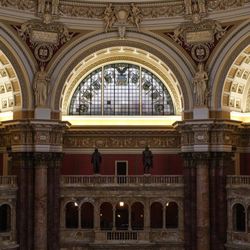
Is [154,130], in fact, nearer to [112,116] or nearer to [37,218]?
[112,116]

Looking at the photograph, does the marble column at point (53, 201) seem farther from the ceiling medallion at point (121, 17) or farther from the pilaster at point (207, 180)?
the ceiling medallion at point (121, 17)

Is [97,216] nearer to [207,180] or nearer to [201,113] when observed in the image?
[207,180]

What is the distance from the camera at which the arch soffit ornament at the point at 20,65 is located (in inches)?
1499

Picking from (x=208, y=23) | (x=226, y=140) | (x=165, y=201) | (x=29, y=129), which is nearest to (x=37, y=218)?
(x=29, y=129)

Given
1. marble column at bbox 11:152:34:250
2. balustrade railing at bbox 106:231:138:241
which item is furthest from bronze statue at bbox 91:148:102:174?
balustrade railing at bbox 106:231:138:241

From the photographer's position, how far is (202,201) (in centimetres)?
3812

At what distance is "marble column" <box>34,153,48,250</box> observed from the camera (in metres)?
37.8

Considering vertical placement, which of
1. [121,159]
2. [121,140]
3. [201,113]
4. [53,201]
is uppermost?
[201,113]

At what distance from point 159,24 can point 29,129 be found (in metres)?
11.5

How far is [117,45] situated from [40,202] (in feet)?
39.8

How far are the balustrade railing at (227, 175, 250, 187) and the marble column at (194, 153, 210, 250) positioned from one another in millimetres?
1512

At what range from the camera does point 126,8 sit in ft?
131

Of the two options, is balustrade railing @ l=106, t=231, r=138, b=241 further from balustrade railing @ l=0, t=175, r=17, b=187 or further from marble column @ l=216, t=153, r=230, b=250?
balustrade railing @ l=0, t=175, r=17, b=187

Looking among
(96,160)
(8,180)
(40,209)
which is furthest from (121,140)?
(8,180)
